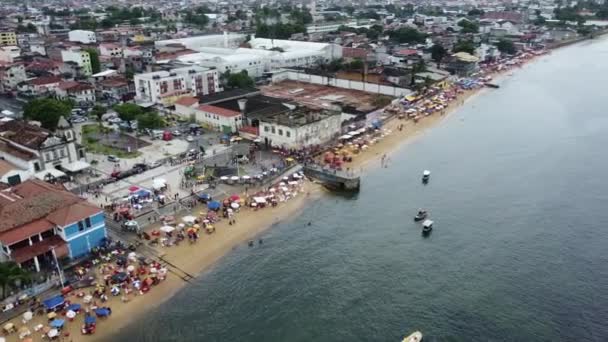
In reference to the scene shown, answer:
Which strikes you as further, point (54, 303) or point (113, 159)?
point (113, 159)

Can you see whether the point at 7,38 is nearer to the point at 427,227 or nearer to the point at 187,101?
the point at 187,101

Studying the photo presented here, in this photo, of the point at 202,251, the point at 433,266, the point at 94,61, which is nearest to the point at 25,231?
the point at 202,251

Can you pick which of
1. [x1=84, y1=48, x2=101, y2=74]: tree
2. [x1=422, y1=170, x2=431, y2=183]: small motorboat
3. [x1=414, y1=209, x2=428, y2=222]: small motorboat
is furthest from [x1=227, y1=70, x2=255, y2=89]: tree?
[x1=414, y1=209, x2=428, y2=222]: small motorboat

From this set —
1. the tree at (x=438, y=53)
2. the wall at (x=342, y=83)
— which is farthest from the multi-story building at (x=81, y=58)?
the tree at (x=438, y=53)

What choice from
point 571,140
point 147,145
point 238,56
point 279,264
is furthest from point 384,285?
point 238,56

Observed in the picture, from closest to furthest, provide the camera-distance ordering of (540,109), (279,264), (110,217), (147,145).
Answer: (279,264)
(110,217)
(147,145)
(540,109)

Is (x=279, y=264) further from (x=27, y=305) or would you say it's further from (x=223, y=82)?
(x=223, y=82)
